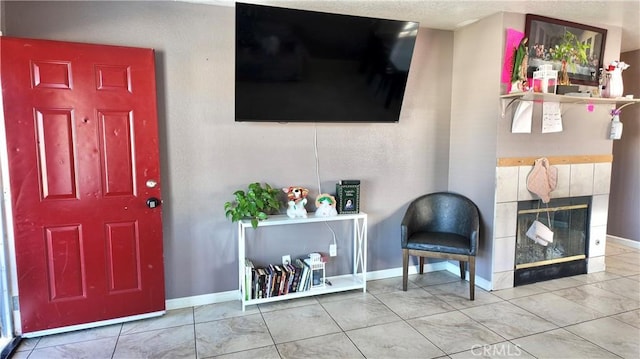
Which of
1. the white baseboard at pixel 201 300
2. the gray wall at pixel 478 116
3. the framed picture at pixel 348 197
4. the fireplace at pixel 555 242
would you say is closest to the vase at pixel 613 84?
the fireplace at pixel 555 242

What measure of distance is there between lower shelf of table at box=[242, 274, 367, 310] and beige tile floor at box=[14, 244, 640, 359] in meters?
0.07

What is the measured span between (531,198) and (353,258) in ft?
5.47

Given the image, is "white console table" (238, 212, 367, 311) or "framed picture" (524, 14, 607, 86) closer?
"white console table" (238, 212, 367, 311)

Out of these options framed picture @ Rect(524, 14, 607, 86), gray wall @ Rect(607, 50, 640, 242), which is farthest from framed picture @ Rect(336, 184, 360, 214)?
gray wall @ Rect(607, 50, 640, 242)

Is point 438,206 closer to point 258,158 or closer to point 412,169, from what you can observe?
point 412,169

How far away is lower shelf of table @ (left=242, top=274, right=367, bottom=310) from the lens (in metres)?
3.00

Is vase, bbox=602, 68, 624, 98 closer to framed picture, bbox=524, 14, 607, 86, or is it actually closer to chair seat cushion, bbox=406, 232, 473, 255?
framed picture, bbox=524, 14, 607, 86

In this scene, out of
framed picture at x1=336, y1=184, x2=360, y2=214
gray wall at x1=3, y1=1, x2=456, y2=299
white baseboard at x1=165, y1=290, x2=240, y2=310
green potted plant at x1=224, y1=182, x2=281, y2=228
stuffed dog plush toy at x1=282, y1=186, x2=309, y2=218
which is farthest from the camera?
framed picture at x1=336, y1=184, x2=360, y2=214

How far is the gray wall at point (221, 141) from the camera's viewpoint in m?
2.69

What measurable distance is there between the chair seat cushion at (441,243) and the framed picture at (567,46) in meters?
1.51

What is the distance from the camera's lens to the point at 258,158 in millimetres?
3109

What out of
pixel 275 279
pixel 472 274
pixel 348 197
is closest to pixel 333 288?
pixel 275 279

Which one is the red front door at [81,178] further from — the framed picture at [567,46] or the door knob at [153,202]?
the framed picture at [567,46]

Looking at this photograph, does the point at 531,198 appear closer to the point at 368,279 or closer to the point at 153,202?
the point at 368,279
